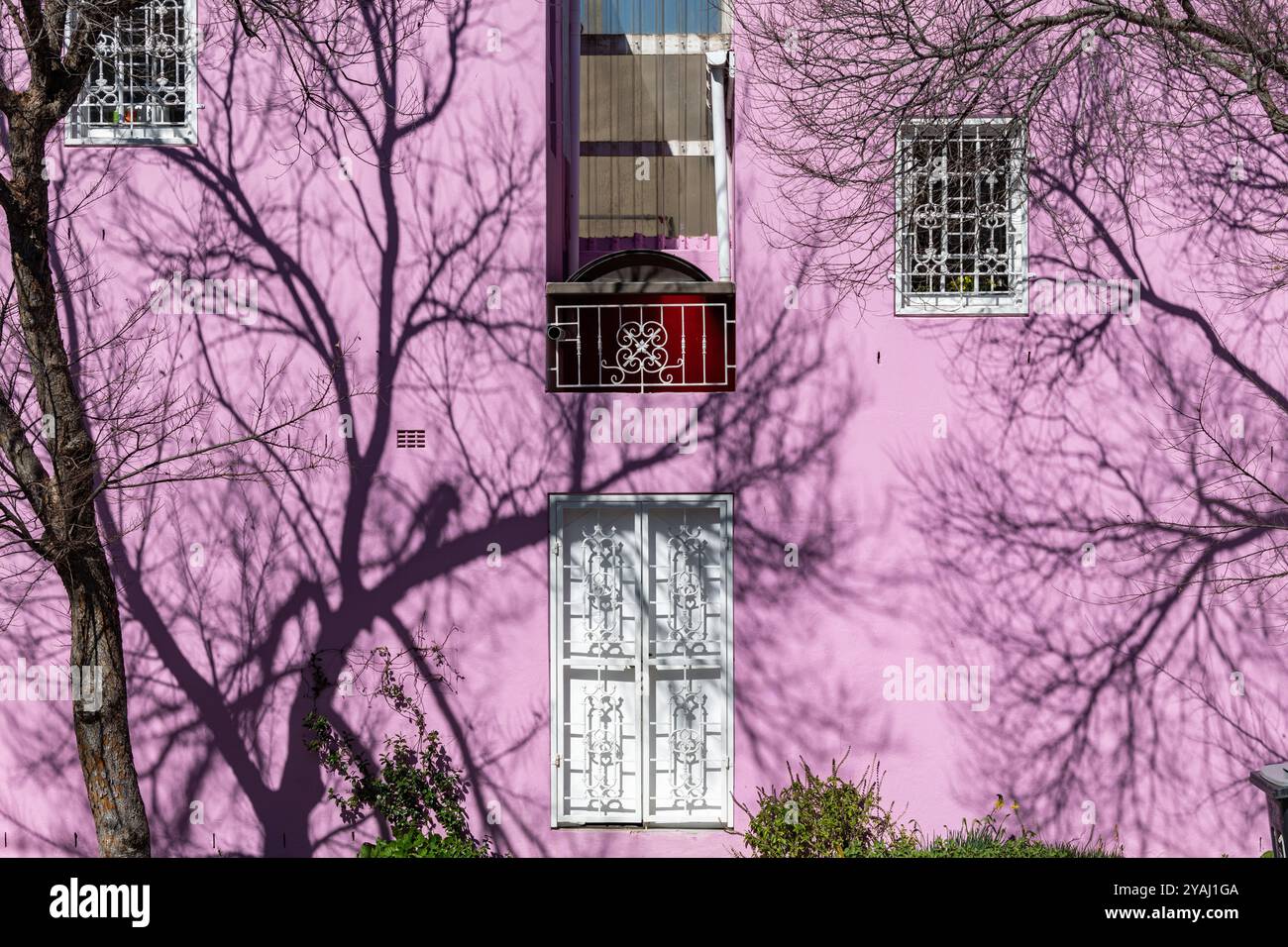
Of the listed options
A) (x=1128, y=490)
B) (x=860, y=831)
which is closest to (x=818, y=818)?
(x=860, y=831)

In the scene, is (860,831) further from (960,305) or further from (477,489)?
(960,305)

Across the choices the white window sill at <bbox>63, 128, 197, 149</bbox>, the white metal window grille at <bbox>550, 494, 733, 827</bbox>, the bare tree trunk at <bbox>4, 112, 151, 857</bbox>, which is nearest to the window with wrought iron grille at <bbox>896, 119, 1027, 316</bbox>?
the white metal window grille at <bbox>550, 494, 733, 827</bbox>

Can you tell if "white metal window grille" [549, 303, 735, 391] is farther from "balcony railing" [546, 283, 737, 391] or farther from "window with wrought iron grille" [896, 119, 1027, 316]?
"window with wrought iron grille" [896, 119, 1027, 316]

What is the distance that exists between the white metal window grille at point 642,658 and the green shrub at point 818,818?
42 centimetres

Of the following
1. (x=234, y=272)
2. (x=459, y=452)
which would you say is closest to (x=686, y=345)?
(x=459, y=452)

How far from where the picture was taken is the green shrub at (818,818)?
6938mm

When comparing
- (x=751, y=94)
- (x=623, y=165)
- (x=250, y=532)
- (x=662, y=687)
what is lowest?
(x=662, y=687)

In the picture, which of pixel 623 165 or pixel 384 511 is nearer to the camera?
pixel 384 511

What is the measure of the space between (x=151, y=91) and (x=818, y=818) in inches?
257

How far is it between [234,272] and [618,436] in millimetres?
2815

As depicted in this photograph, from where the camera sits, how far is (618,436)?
292 inches

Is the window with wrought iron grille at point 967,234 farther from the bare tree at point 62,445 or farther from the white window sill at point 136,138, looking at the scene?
the white window sill at point 136,138

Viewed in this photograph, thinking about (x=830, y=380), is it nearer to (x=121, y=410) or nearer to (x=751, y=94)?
(x=751, y=94)

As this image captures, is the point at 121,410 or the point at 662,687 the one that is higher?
the point at 121,410
